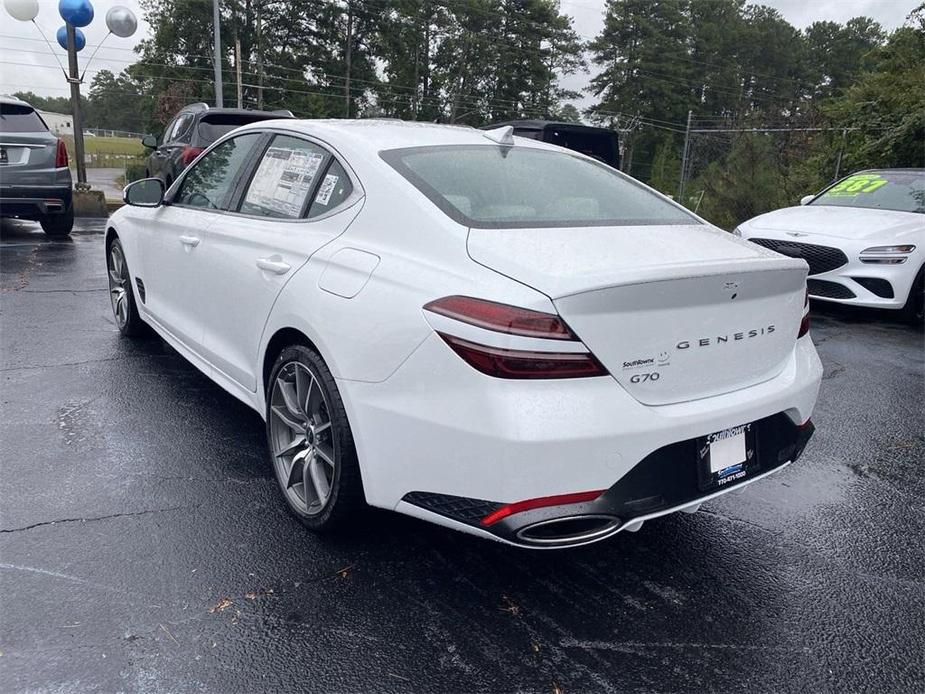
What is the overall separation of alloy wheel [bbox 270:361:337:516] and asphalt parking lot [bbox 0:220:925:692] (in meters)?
0.17

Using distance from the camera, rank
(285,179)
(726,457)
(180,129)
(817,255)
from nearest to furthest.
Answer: (726,457)
(285,179)
(817,255)
(180,129)

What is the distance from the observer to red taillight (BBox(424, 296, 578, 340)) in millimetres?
2104

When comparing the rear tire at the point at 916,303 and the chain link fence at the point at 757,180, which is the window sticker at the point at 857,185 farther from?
the chain link fence at the point at 757,180

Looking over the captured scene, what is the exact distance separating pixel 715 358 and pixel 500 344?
0.78 metres

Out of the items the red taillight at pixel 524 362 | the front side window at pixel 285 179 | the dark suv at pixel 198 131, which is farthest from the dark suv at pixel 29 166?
the red taillight at pixel 524 362

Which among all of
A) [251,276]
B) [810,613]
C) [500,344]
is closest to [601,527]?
[500,344]

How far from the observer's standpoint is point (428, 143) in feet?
10.2

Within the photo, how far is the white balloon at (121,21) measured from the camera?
13.1 metres

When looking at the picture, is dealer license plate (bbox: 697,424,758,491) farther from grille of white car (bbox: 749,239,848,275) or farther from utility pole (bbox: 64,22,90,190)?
utility pole (bbox: 64,22,90,190)

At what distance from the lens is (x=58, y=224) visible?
10.2m

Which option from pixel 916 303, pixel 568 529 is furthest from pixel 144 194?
pixel 916 303

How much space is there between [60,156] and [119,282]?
526cm

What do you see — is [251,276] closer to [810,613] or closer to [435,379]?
[435,379]

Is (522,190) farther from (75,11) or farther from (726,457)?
(75,11)
